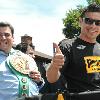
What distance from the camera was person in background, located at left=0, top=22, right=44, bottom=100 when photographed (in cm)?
443

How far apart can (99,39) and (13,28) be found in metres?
1.32

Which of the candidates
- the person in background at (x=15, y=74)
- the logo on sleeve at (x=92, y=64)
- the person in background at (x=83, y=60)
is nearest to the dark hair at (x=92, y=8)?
the person in background at (x=83, y=60)

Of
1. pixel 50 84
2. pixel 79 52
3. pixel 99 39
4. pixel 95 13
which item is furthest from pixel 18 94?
pixel 99 39

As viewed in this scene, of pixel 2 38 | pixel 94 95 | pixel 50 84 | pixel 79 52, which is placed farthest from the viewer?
pixel 2 38

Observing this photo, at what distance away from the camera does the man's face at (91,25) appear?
175 inches

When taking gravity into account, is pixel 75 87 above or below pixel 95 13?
below

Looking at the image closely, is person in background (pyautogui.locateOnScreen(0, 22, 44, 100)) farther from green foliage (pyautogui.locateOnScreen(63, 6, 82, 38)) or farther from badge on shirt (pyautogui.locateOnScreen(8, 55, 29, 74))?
green foliage (pyautogui.locateOnScreen(63, 6, 82, 38))

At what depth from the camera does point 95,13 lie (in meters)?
4.52

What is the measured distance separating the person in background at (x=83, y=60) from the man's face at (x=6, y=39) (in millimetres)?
684

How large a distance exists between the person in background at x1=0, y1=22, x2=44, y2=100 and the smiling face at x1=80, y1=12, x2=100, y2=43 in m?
0.66

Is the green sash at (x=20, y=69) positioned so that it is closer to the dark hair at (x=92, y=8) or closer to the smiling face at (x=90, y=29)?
the smiling face at (x=90, y=29)

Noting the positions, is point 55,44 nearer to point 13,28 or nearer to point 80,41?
point 80,41

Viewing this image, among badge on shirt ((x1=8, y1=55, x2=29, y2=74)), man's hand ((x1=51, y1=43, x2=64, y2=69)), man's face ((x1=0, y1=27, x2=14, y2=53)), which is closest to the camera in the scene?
man's hand ((x1=51, y1=43, x2=64, y2=69))

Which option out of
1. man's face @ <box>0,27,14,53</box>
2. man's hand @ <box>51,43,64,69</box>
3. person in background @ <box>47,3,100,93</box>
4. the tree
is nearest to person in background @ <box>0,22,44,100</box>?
man's face @ <box>0,27,14,53</box>
